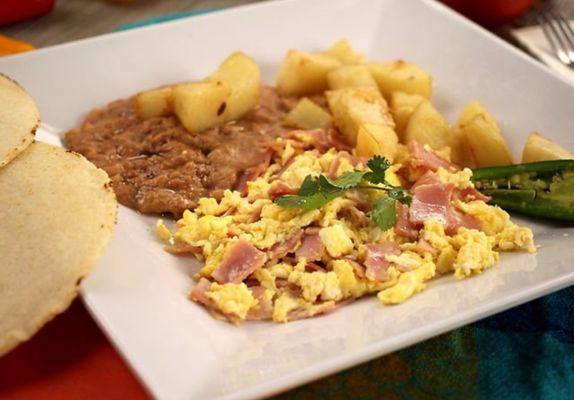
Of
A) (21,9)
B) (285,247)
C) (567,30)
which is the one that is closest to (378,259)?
(285,247)

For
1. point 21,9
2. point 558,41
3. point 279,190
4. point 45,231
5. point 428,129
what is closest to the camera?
point 45,231

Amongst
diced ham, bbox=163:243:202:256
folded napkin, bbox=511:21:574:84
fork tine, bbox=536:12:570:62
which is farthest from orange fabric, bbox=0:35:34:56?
fork tine, bbox=536:12:570:62

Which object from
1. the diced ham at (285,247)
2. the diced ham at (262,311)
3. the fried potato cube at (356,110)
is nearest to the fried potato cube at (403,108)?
the fried potato cube at (356,110)

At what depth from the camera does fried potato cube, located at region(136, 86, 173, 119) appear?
382 centimetres

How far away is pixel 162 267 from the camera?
296 cm

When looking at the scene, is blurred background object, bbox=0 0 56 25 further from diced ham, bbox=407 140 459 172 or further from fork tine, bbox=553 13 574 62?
fork tine, bbox=553 13 574 62

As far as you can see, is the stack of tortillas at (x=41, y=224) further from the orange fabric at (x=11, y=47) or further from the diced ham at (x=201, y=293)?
the orange fabric at (x=11, y=47)

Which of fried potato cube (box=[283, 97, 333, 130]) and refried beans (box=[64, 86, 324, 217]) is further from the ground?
fried potato cube (box=[283, 97, 333, 130])

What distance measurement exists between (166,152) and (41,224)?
39.5 inches

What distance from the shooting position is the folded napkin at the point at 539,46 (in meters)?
4.71

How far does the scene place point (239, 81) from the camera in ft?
13.0

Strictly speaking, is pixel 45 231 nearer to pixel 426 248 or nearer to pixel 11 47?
pixel 426 248

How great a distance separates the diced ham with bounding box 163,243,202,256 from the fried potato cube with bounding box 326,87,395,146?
1.07m

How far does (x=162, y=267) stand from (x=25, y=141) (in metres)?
0.70
